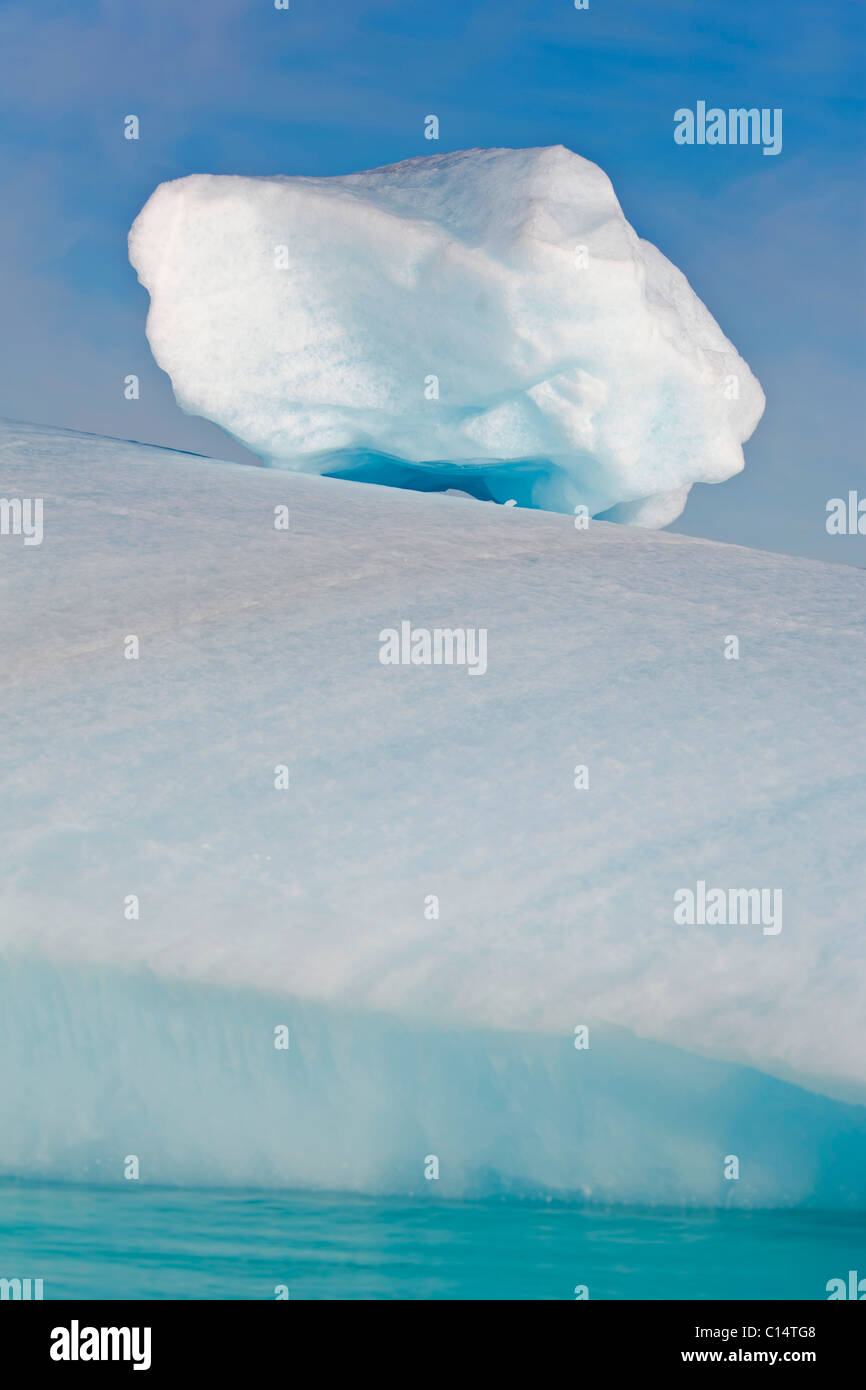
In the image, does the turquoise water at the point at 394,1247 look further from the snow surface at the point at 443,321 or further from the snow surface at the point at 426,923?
the snow surface at the point at 443,321

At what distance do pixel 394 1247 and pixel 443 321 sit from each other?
16.6 feet

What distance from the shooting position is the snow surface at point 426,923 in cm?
345

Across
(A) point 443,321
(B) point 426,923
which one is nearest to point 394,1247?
(B) point 426,923

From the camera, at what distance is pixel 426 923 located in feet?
11.7

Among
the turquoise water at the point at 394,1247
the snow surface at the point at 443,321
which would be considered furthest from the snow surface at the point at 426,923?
the snow surface at the point at 443,321

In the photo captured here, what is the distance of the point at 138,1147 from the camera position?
353 centimetres

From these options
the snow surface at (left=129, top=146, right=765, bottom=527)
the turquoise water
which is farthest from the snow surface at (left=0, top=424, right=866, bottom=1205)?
the snow surface at (left=129, top=146, right=765, bottom=527)

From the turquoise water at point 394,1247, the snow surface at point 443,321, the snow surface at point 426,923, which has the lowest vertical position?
the turquoise water at point 394,1247

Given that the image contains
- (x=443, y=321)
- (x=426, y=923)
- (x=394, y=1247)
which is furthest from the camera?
(x=443, y=321)

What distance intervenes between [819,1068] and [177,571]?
9.84ft

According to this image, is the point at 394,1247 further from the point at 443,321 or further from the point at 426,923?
the point at 443,321

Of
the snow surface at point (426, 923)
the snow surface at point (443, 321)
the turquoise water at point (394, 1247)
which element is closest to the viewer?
the turquoise water at point (394, 1247)

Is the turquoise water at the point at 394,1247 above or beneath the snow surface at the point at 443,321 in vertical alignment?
beneath

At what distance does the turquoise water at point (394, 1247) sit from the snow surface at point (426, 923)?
0.34ft
